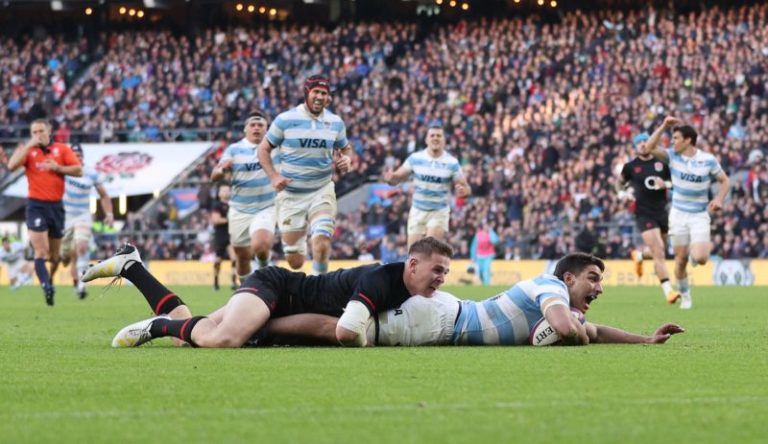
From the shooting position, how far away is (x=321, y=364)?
8.98 m

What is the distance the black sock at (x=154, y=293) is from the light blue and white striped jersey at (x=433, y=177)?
1132 centimetres

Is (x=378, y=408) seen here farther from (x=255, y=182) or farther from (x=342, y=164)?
(x=255, y=182)

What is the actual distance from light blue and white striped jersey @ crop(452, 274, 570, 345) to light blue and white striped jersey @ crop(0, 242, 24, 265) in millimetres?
25723

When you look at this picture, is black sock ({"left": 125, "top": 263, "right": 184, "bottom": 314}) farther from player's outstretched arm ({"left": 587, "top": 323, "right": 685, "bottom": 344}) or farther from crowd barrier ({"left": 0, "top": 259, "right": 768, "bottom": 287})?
crowd barrier ({"left": 0, "top": 259, "right": 768, "bottom": 287})

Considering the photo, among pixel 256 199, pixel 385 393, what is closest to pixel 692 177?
pixel 256 199

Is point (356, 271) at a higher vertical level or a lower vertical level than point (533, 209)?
higher

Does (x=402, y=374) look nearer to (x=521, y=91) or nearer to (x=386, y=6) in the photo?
(x=521, y=91)

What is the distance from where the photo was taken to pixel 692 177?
65.9ft

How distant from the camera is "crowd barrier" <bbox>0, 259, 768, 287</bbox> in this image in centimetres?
3481

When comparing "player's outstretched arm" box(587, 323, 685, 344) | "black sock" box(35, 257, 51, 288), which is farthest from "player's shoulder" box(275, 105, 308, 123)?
"player's outstretched arm" box(587, 323, 685, 344)

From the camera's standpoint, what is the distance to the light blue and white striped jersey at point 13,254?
35062 mm

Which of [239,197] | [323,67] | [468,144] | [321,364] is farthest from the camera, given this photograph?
[323,67]

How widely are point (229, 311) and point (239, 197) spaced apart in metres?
9.10

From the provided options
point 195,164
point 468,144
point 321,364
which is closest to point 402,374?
point 321,364
